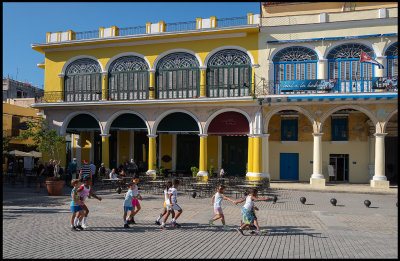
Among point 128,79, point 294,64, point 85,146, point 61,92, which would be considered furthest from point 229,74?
point 85,146

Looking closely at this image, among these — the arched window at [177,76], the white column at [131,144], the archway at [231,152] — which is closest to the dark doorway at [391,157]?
the archway at [231,152]

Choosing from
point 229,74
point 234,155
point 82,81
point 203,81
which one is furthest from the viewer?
point 234,155

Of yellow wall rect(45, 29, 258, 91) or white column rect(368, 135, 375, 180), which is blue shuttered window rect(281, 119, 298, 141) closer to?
white column rect(368, 135, 375, 180)

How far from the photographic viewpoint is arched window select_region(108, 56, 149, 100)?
967 inches

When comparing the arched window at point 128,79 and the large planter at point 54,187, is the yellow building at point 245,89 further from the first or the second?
the large planter at point 54,187

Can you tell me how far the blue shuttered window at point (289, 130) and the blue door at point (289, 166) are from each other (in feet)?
3.88

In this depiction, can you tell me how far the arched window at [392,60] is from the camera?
68.3ft

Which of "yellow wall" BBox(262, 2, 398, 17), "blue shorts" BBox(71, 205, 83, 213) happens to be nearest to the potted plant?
"blue shorts" BBox(71, 205, 83, 213)

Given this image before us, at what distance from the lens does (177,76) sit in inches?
940

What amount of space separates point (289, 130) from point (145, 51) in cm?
1139

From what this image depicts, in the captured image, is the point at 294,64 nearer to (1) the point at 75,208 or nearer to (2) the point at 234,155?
(2) the point at 234,155

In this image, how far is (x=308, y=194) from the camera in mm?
19125

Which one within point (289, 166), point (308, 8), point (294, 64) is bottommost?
point (289, 166)

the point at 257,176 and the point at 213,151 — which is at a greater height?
the point at 213,151
